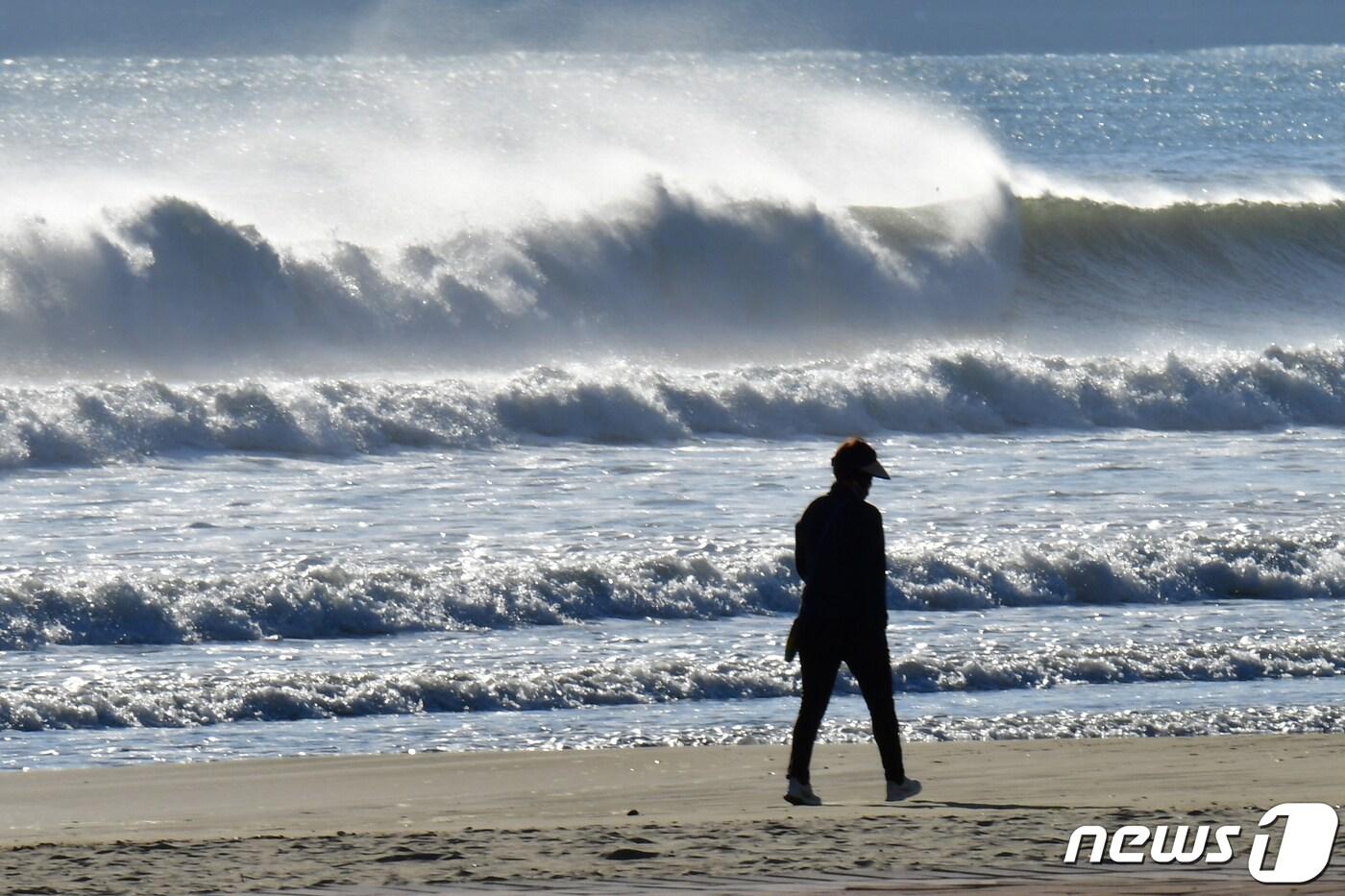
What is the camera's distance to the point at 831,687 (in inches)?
266

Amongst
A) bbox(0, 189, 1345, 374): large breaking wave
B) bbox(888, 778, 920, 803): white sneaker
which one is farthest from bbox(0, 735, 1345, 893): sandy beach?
bbox(0, 189, 1345, 374): large breaking wave

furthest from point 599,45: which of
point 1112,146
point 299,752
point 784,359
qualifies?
point 299,752

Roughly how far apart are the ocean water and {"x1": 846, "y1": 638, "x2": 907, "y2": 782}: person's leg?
1332 mm

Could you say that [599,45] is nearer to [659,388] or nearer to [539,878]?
[659,388]

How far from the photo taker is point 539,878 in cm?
530

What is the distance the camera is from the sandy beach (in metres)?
5.42

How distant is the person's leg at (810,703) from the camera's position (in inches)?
266

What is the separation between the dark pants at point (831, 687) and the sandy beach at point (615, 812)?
22 centimetres

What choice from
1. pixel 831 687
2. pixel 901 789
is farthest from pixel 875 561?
pixel 901 789

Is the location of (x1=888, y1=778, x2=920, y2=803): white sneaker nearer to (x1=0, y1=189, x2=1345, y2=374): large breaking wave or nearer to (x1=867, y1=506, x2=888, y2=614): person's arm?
(x1=867, y1=506, x2=888, y2=614): person's arm

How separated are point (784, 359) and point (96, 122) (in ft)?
79.8

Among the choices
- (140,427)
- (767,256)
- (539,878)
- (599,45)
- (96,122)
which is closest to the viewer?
(539,878)

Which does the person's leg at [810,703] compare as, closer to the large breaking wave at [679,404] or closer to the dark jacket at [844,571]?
the dark jacket at [844,571]

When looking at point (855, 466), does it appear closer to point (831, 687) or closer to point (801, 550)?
point (801, 550)
